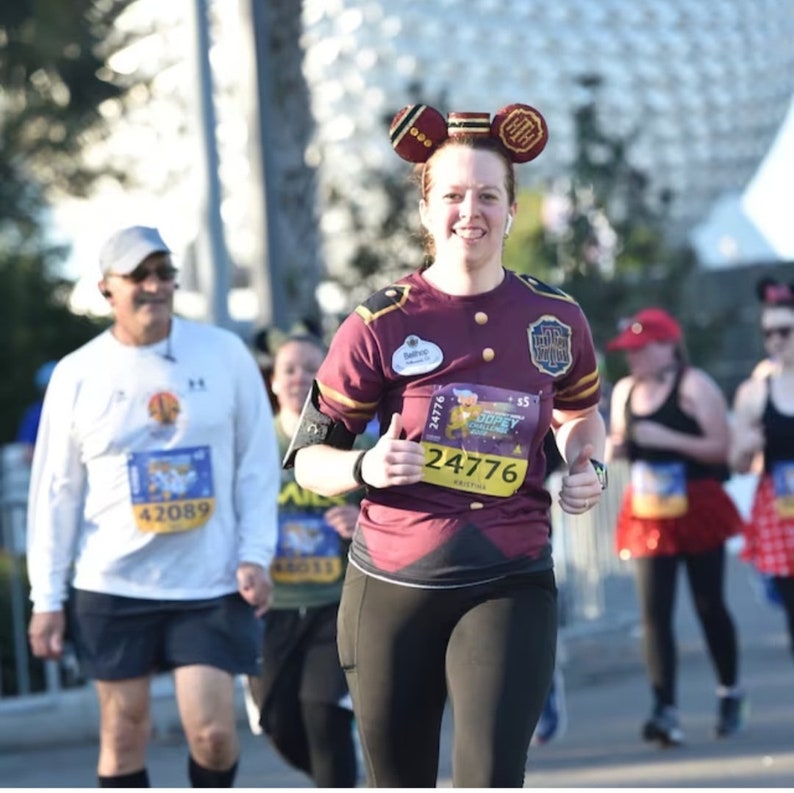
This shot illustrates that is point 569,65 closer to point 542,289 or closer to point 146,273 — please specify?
point 146,273

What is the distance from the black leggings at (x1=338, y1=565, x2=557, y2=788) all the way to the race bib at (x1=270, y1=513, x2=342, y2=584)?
8.79 ft

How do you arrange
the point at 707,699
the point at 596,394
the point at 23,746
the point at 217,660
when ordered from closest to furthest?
the point at 596,394 < the point at 217,660 < the point at 23,746 < the point at 707,699

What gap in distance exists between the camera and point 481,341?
5.00 metres

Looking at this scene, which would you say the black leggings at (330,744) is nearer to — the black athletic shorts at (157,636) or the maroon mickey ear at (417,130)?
the black athletic shorts at (157,636)

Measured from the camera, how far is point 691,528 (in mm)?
9766

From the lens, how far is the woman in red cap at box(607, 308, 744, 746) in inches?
384

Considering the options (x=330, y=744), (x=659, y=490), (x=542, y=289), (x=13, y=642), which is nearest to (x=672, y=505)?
(x=659, y=490)

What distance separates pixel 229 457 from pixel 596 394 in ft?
6.47

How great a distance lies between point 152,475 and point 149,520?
14 cm

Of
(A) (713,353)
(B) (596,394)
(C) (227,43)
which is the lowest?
(A) (713,353)

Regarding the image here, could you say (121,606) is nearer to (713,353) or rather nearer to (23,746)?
(23,746)

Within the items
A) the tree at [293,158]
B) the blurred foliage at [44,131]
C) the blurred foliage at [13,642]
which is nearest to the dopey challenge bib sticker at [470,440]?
the blurred foliage at [13,642]

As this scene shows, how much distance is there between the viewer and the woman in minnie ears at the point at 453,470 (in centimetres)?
491

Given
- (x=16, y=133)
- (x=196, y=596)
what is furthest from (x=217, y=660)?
(x=16, y=133)
